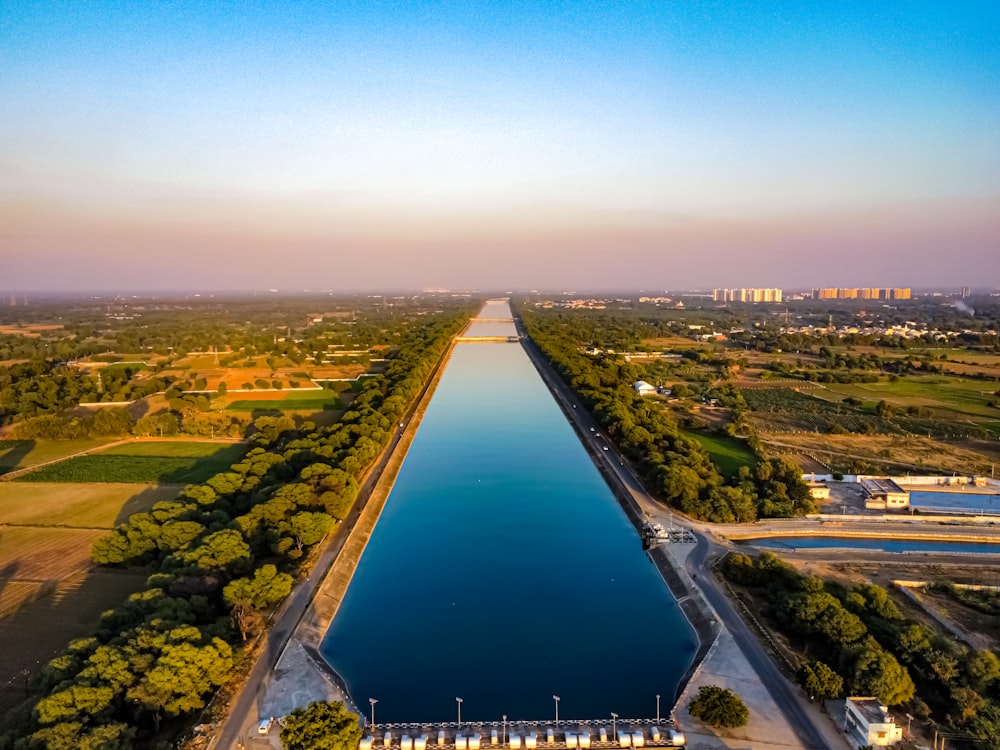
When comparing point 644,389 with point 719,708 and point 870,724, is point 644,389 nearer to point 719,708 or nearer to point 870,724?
point 719,708

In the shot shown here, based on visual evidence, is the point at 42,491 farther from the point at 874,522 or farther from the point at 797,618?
the point at 874,522

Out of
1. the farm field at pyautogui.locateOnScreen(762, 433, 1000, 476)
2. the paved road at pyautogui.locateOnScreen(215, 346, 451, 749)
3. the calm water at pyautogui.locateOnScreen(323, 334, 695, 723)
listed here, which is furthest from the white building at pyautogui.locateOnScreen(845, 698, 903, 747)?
the farm field at pyautogui.locateOnScreen(762, 433, 1000, 476)

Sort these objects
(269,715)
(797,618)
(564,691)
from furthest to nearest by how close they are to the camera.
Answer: (797,618)
(564,691)
(269,715)

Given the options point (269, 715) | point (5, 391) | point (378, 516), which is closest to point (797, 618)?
point (269, 715)

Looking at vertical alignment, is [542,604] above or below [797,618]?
below

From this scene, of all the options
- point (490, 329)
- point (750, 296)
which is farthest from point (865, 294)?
point (490, 329)
